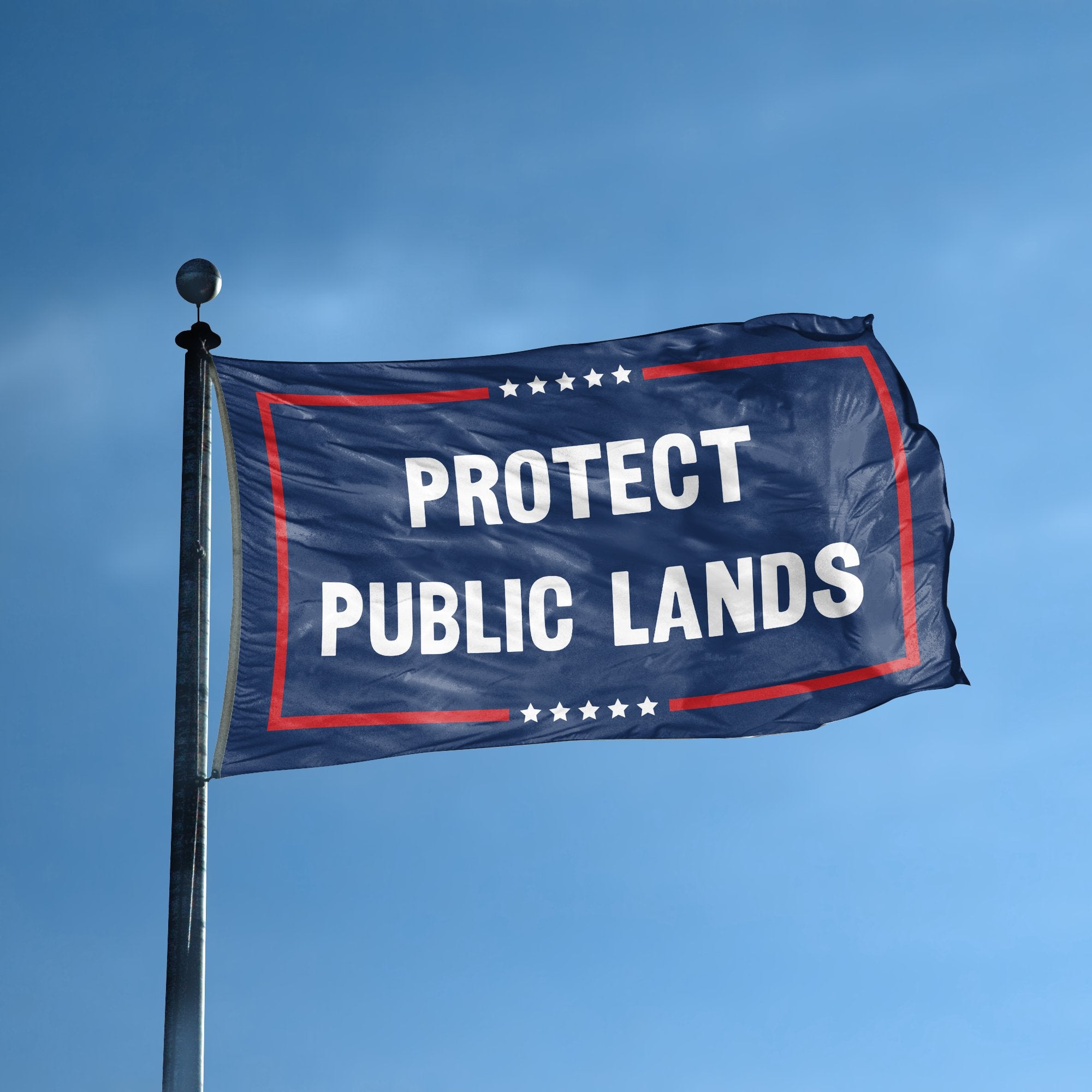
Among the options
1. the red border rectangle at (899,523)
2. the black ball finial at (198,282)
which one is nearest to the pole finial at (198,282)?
the black ball finial at (198,282)

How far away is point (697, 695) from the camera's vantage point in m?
12.4

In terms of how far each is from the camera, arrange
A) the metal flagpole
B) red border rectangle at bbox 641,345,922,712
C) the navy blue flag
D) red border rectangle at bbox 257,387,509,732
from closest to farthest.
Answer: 1. the metal flagpole
2. red border rectangle at bbox 257,387,509,732
3. the navy blue flag
4. red border rectangle at bbox 641,345,922,712

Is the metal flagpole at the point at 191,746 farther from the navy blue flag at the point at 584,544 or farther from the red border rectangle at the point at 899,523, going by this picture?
the red border rectangle at the point at 899,523

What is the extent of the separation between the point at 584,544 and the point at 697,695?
1597 mm

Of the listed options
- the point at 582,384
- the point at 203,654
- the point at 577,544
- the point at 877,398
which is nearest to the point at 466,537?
the point at 577,544

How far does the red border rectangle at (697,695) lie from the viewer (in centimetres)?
1184

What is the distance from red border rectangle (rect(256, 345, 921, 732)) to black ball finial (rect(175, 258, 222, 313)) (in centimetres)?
90

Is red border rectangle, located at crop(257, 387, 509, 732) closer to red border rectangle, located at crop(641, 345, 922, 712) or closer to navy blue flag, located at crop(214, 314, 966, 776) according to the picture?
navy blue flag, located at crop(214, 314, 966, 776)

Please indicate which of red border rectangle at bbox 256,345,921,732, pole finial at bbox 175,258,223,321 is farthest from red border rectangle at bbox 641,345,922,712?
pole finial at bbox 175,258,223,321

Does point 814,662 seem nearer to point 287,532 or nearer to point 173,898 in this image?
point 287,532

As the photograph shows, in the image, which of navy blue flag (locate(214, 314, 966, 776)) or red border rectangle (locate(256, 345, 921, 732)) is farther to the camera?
navy blue flag (locate(214, 314, 966, 776))

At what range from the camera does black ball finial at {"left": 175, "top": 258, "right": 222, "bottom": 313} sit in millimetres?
12602

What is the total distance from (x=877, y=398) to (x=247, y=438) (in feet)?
17.6

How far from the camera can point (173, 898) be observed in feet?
33.6
